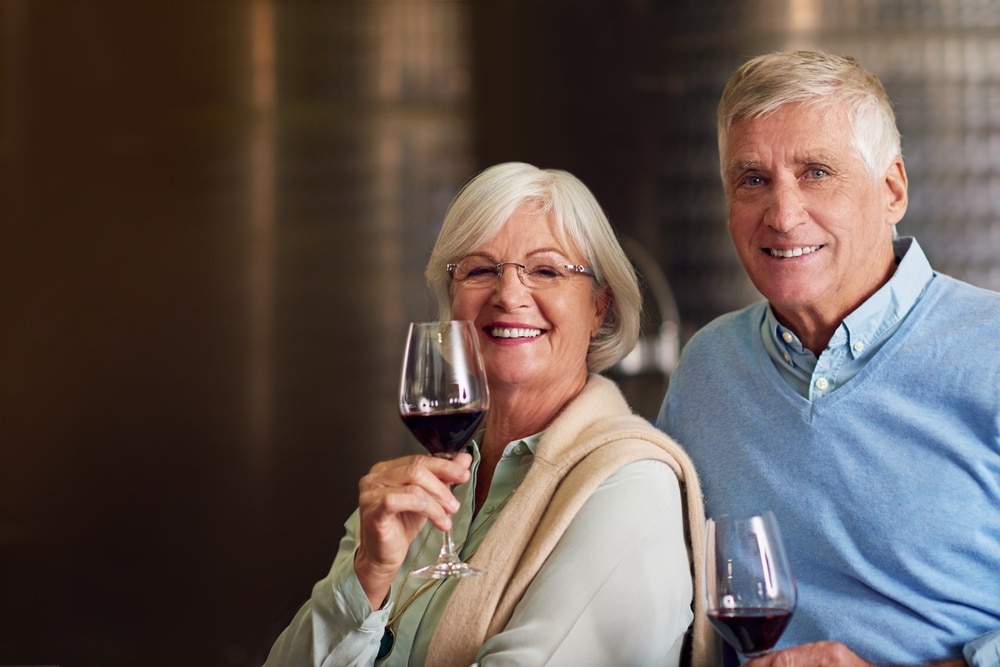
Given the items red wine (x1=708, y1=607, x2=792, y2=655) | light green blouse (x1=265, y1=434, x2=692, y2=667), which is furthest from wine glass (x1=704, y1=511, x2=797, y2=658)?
light green blouse (x1=265, y1=434, x2=692, y2=667)

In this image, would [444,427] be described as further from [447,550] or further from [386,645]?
[386,645]

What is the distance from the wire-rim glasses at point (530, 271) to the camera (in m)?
1.90

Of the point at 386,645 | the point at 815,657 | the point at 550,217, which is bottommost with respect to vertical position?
the point at 386,645

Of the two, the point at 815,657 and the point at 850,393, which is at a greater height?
the point at 850,393

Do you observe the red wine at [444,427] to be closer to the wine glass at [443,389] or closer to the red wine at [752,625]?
the wine glass at [443,389]

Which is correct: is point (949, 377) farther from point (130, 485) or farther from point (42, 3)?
point (42, 3)

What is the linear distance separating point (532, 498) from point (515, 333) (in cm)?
31

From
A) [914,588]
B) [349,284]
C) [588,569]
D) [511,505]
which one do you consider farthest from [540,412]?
[349,284]

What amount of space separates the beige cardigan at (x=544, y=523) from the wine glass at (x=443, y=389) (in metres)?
0.18

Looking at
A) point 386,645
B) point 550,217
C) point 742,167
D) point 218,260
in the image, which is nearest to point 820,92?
point 742,167

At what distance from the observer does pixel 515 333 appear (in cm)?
190

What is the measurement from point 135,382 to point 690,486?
3945 mm

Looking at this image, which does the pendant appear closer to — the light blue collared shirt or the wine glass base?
the wine glass base

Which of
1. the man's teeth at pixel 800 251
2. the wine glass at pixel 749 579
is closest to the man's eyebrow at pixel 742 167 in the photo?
the man's teeth at pixel 800 251
